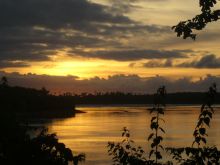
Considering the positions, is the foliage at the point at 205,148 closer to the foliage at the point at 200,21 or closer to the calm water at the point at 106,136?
the foliage at the point at 200,21

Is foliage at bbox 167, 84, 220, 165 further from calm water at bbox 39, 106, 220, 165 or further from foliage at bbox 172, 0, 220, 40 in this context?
calm water at bbox 39, 106, 220, 165

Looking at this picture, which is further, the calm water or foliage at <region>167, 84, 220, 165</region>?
the calm water

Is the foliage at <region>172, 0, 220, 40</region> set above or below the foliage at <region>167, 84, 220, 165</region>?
above

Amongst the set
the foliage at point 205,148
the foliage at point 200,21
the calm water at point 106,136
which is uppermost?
the foliage at point 200,21

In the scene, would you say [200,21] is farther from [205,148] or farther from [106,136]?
[106,136]

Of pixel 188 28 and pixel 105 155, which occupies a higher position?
pixel 188 28

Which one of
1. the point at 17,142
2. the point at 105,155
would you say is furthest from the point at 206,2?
the point at 105,155

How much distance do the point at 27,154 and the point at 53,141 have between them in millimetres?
386

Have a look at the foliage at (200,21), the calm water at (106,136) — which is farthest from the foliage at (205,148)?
the calm water at (106,136)

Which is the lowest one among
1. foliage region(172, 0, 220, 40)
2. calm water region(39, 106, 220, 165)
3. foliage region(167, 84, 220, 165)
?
calm water region(39, 106, 220, 165)

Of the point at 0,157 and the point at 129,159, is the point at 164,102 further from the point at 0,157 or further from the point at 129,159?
the point at 0,157

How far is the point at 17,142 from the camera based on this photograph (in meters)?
5.82

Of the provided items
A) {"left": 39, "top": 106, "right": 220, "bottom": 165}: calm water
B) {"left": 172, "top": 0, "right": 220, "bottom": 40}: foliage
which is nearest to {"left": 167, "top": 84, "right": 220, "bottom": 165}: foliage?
{"left": 172, "top": 0, "right": 220, "bottom": 40}: foliage

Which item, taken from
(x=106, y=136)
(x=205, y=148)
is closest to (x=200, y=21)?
(x=205, y=148)
